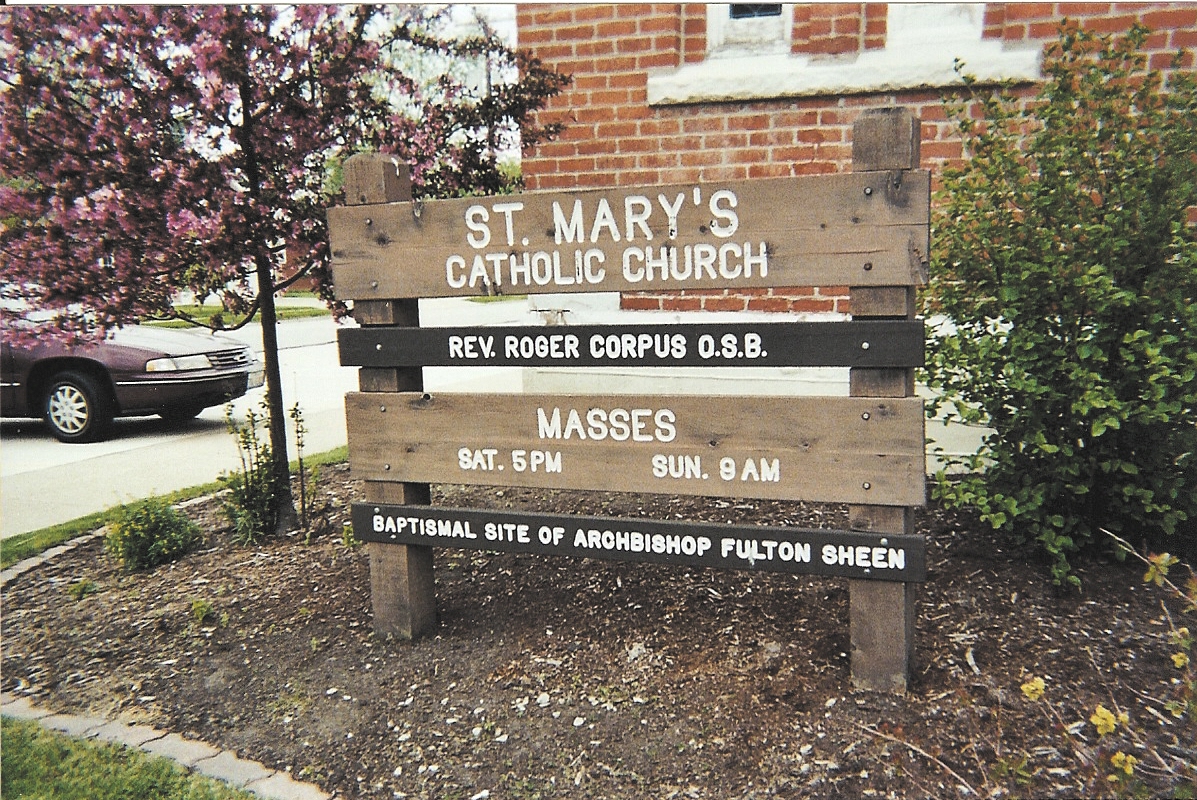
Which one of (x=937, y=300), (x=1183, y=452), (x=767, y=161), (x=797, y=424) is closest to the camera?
(x=797, y=424)

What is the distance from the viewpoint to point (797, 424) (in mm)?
2982

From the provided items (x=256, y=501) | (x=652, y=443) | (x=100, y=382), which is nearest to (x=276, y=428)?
(x=256, y=501)

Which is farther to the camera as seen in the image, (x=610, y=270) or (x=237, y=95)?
(x=237, y=95)

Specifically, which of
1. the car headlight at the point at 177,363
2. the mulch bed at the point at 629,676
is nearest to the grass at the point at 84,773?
the mulch bed at the point at 629,676

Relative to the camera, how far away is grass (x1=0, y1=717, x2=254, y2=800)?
109 inches

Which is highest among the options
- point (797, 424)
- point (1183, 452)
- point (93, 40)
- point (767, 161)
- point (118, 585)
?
point (93, 40)

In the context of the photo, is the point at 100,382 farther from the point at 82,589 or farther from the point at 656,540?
the point at 656,540

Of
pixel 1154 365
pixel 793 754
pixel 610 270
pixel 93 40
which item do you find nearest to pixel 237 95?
pixel 93 40

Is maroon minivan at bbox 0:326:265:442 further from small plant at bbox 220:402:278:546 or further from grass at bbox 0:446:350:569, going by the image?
small plant at bbox 220:402:278:546

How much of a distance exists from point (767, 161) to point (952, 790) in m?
3.82

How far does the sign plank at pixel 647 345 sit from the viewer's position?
9.33ft

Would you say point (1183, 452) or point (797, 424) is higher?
point (797, 424)

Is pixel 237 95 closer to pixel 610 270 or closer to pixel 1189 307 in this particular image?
pixel 610 270

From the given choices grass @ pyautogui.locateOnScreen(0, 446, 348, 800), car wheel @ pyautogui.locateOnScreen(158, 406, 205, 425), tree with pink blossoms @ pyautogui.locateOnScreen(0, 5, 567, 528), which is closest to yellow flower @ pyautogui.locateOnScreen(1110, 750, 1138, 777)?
grass @ pyautogui.locateOnScreen(0, 446, 348, 800)
